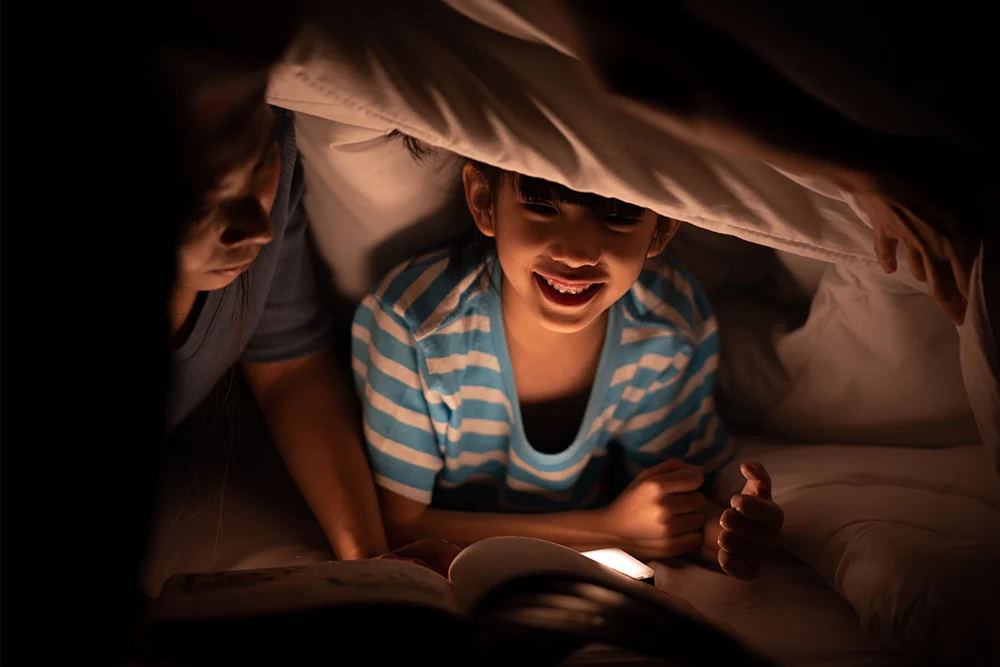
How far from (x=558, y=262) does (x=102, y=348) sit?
0.45 metres

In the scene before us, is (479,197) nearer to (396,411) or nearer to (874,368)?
(396,411)

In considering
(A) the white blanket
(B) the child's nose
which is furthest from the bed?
(B) the child's nose

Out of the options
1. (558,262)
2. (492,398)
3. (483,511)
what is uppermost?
(558,262)

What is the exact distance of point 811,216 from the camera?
652 mm

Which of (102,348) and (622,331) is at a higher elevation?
(102,348)

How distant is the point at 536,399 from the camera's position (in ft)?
3.28

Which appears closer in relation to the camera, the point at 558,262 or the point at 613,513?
the point at 558,262

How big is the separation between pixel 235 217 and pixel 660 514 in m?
0.54

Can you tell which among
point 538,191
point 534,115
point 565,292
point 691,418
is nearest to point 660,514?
point 691,418

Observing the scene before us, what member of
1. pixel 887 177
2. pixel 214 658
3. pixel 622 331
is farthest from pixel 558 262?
pixel 214 658

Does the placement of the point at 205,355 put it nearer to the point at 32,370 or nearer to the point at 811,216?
the point at 32,370

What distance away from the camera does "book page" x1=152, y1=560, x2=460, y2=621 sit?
1.93 ft

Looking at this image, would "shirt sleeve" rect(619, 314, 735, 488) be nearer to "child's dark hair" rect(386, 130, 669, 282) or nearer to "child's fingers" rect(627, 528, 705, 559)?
"child's fingers" rect(627, 528, 705, 559)

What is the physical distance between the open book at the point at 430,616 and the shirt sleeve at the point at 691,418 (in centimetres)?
38
